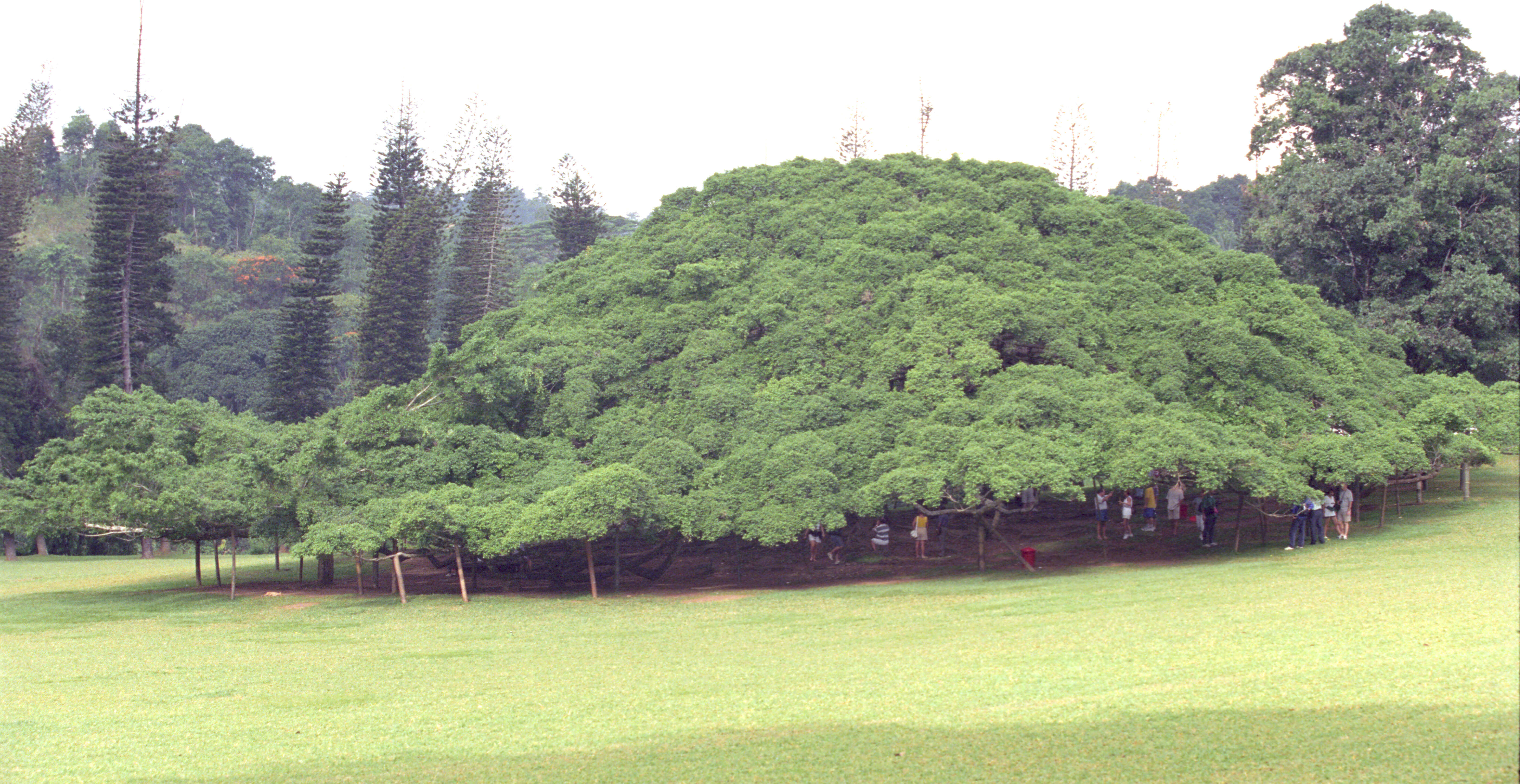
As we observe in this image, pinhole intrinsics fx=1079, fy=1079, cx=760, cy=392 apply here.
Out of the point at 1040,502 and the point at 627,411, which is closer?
the point at 627,411

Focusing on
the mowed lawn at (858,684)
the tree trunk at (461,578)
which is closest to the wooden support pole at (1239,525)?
the mowed lawn at (858,684)

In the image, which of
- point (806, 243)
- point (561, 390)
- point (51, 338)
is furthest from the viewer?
A: point (51, 338)

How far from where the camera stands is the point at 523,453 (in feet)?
71.8

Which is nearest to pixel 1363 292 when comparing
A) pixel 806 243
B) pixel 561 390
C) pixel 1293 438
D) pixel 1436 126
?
pixel 1436 126

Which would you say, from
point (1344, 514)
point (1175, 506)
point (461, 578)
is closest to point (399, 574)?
point (461, 578)

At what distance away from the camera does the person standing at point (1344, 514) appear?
744 inches

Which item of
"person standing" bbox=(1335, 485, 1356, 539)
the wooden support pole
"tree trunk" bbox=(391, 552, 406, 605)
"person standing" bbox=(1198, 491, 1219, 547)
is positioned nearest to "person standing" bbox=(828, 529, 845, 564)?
"person standing" bbox=(1198, 491, 1219, 547)

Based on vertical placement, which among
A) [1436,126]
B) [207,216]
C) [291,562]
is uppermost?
[207,216]

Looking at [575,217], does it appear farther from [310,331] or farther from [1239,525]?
[1239,525]

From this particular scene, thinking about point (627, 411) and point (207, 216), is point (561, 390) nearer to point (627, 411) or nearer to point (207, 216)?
point (627, 411)

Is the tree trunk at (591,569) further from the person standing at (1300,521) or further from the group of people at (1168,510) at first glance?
the person standing at (1300,521)

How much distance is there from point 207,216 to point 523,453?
58916 mm

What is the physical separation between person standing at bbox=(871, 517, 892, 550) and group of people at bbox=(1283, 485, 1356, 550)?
7146mm

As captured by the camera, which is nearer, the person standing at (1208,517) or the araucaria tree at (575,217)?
the person standing at (1208,517)
